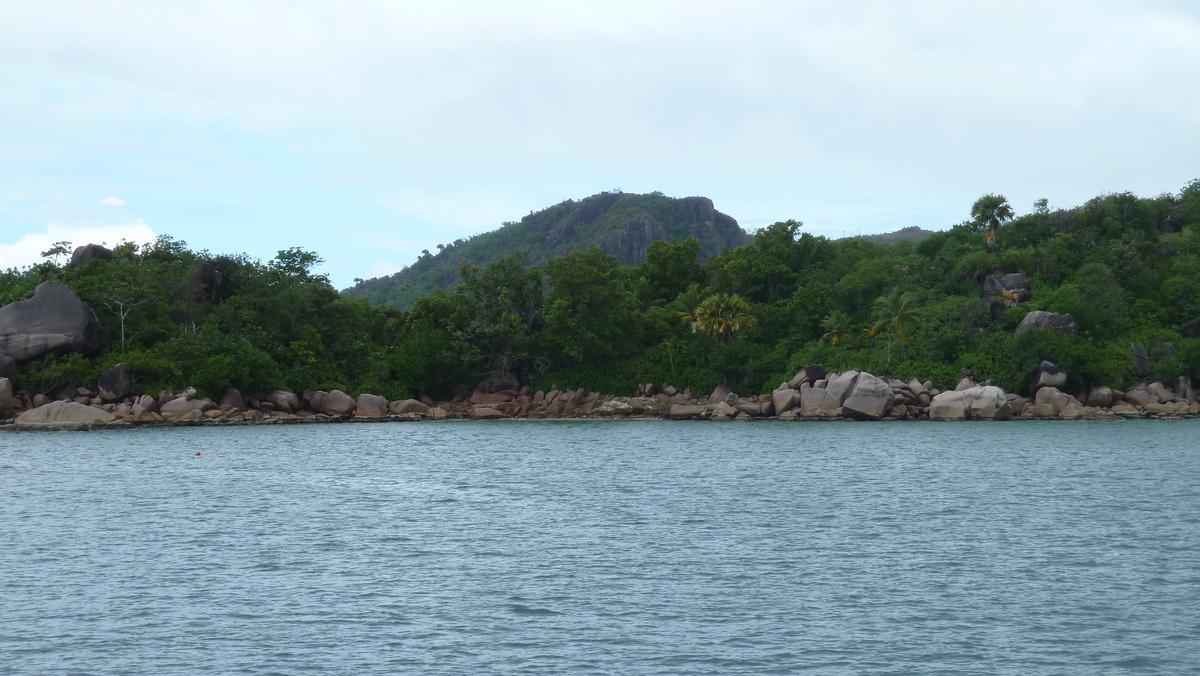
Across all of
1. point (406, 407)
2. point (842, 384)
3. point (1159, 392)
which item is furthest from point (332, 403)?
point (1159, 392)

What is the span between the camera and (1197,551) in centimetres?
2211

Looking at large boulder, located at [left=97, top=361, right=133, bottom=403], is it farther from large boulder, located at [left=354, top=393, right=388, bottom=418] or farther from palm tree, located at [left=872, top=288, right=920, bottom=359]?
palm tree, located at [left=872, top=288, right=920, bottom=359]

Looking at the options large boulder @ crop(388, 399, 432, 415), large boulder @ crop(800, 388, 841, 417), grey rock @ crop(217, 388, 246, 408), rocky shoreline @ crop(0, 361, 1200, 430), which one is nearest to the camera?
rocky shoreline @ crop(0, 361, 1200, 430)

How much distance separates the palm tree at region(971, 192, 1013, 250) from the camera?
86.4m

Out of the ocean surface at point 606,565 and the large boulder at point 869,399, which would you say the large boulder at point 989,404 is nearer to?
the large boulder at point 869,399

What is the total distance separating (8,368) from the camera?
6203 centimetres

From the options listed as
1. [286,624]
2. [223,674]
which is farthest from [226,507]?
[223,674]

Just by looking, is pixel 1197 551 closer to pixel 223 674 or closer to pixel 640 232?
pixel 223 674

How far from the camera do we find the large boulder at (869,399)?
64.9 metres

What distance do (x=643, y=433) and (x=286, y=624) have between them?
4223 cm

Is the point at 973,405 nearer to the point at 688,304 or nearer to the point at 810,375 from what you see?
the point at 810,375

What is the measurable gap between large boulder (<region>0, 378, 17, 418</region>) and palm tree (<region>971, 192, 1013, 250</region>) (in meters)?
77.9

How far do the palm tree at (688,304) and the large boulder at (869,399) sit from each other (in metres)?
18.2

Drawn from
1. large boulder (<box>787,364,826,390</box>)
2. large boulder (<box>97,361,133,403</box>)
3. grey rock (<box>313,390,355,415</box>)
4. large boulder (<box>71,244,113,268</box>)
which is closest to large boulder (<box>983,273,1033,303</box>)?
large boulder (<box>787,364,826,390</box>)
